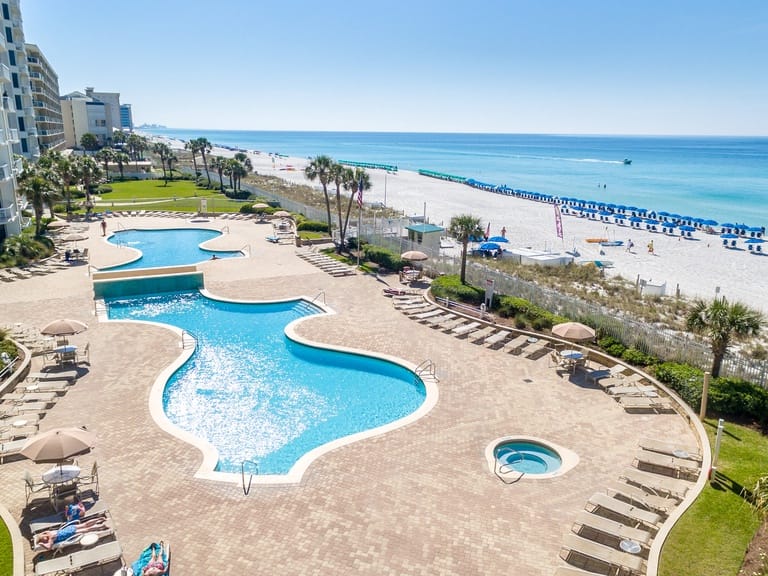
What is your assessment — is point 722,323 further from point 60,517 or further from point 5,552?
point 5,552

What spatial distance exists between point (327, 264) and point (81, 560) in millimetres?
26983

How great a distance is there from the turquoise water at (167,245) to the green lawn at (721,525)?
3269 centimetres

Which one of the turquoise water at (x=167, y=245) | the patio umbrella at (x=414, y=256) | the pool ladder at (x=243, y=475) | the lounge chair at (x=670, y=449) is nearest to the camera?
the pool ladder at (x=243, y=475)

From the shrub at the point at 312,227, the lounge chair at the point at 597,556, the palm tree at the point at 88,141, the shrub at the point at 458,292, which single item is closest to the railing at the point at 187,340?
the shrub at the point at 458,292

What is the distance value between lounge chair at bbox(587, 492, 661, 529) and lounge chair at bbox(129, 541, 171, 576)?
903cm

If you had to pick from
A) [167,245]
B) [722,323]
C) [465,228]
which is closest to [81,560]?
[722,323]

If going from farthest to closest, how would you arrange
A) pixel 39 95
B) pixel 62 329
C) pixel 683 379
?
pixel 39 95, pixel 62 329, pixel 683 379

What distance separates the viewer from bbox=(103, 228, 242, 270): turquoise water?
37.4 metres

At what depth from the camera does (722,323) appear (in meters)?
17.2

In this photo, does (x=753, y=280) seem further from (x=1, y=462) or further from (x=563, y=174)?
(x=563, y=174)

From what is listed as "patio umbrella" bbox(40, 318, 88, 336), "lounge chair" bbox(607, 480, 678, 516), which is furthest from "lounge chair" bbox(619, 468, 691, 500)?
"patio umbrella" bbox(40, 318, 88, 336)

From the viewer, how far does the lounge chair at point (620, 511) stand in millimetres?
11750

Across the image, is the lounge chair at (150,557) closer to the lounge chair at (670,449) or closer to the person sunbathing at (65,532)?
the person sunbathing at (65,532)

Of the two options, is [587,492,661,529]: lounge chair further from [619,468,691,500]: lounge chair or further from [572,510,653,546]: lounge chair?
[619,468,691,500]: lounge chair
